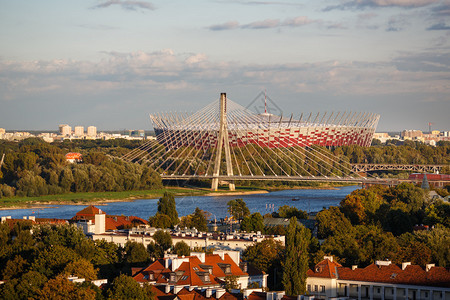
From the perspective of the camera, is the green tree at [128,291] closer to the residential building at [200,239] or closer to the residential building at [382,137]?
the residential building at [200,239]

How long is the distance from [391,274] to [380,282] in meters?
0.40

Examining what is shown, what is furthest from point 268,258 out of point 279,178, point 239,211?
point 279,178

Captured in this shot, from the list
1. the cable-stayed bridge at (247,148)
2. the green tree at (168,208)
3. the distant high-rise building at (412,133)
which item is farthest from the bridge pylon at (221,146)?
the distant high-rise building at (412,133)

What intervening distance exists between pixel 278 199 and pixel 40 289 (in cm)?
3915

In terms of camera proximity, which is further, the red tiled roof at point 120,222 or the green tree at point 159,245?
the red tiled roof at point 120,222

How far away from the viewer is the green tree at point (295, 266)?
16.9 meters

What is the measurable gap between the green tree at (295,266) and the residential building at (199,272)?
59 centimetres

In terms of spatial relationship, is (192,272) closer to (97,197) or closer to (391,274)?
(391,274)

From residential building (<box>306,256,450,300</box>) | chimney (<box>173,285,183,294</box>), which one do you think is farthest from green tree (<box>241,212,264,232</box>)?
chimney (<box>173,285,183,294</box>)

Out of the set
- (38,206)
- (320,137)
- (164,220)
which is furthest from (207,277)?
(320,137)

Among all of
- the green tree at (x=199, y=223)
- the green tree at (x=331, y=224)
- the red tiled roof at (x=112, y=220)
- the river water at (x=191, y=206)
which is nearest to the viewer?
the green tree at (x=331, y=224)

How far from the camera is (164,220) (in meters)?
29.7

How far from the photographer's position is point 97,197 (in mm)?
55125

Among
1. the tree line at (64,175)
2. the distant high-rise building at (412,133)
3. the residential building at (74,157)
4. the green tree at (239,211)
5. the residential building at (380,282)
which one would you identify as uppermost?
the distant high-rise building at (412,133)
